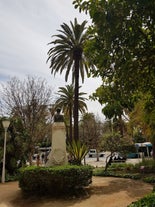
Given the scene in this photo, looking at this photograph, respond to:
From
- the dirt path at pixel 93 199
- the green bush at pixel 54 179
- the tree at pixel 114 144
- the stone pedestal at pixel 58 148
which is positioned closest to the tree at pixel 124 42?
the dirt path at pixel 93 199

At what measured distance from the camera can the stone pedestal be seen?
1338 cm

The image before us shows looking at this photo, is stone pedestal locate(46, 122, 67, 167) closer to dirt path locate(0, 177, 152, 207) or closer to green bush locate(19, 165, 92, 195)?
dirt path locate(0, 177, 152, 207)

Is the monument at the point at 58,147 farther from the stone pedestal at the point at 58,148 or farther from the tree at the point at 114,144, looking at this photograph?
Result: the tree at the point at 114,144

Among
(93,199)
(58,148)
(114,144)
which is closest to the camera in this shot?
(93,199)

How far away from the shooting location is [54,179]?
35.1 ft

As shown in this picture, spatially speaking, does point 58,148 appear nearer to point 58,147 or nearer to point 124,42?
point 58,147

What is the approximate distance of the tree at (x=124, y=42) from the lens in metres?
4.14

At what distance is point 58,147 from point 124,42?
10.1m

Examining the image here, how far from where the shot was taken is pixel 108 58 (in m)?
4.66

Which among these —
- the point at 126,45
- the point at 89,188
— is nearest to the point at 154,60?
the point at 126,45

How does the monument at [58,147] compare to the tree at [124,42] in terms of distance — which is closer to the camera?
the tree at [124,42]

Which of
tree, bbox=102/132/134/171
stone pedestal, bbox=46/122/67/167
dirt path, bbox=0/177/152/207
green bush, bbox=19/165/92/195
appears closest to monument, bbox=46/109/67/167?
stone pedestal, bbox=46/122/67/167

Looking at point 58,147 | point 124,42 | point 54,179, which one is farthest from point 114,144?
point 124,42

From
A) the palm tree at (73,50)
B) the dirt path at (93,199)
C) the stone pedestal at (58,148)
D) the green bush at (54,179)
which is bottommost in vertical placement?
the dirt path at (93,199)
